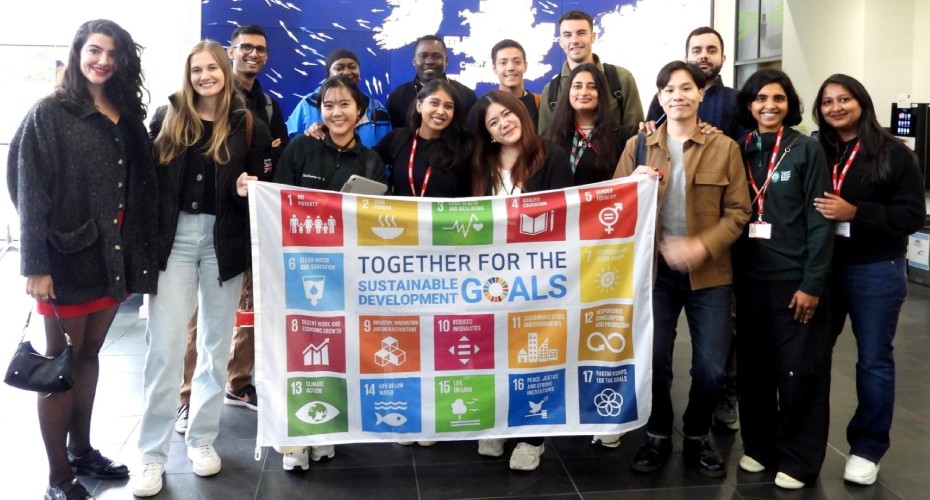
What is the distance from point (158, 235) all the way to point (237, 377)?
1.44m

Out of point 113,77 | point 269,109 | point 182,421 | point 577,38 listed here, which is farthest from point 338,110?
point 182,421

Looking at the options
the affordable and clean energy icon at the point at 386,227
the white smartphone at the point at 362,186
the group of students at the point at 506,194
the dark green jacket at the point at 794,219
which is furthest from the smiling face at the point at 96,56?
the dark green jacket at the point at 794,219

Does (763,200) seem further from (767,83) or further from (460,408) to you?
(460,408)

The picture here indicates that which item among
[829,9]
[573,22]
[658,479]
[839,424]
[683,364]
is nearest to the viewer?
[658,479]

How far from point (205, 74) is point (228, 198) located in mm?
463

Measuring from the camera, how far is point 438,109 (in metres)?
3.42

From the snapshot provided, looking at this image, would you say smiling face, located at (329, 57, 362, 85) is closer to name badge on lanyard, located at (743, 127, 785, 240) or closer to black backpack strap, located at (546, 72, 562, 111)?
black backpack strap, located at (546, 72, 562, 111)

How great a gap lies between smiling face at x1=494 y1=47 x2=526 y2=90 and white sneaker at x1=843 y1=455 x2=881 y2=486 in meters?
2.36

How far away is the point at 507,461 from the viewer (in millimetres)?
3414

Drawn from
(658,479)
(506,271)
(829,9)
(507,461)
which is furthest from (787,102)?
(829,9)

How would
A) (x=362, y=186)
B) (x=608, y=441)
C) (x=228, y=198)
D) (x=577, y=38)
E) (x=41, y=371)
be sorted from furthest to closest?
(x=577, y=38) → (x=608, y=441) → (x=362, y=186) → (x=228, y=198) → (x=41, y=371)

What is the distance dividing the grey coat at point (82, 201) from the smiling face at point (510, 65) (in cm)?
194

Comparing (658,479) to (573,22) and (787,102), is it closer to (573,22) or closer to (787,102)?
(787,102)

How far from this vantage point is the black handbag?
2.77 meters
